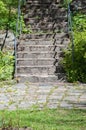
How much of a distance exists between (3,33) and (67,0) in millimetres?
2447

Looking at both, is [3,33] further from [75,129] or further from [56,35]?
[75,129]

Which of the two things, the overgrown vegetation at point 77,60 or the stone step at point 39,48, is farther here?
the stone step at point 39,48

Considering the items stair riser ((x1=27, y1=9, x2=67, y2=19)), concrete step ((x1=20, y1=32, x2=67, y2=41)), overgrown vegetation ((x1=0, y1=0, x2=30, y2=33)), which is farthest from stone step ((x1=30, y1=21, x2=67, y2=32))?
concrete step ((x1=20, y1=32, x2=67, y2=41))

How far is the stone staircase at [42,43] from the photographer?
13.4m

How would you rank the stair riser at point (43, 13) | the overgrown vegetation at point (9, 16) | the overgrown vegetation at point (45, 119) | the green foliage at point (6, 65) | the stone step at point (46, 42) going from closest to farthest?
the overgrown vegetation at point (45, 119) → the green foliage at point (6, 65) → the stone step at point (46, 42) → the overgrown vegetation at point (9, 16) → the stair riser at point (43, 13)

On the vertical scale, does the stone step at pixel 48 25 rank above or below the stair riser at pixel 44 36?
below

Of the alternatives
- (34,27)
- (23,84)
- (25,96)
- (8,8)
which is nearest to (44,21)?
(34,27)

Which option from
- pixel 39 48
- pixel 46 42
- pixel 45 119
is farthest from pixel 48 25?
pixel 45 119

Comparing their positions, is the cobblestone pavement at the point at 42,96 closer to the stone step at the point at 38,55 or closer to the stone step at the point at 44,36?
the stone step at the point at 38,55

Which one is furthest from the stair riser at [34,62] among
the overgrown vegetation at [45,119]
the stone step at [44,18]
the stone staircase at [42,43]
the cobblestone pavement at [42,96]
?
the overgrown vegetation at [45,119]

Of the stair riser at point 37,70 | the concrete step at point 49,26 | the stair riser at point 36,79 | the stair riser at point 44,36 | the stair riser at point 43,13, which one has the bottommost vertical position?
the stair riser at point 36,79

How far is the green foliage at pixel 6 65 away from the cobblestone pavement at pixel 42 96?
89cm

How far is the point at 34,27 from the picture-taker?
54.3 ft

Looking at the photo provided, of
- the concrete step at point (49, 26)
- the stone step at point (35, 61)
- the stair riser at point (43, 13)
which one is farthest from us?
the stair riser at point (43, 13)
